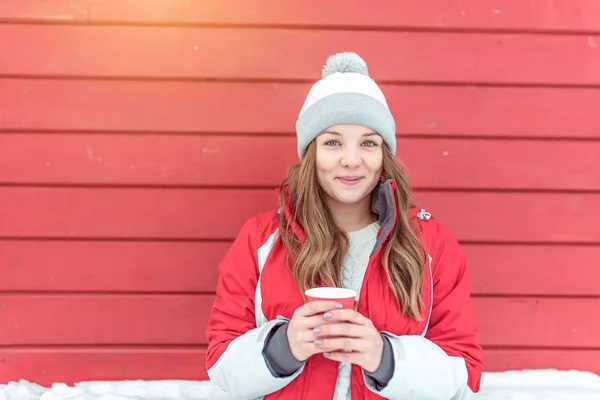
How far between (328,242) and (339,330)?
0.39 m

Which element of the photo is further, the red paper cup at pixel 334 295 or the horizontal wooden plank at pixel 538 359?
the horizontal wooden plank at pixel 538 359

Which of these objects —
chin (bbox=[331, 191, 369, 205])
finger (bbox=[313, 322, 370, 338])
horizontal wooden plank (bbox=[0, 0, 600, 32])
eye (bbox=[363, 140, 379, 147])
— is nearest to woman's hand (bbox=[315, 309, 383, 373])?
finger (bbox=[313, 322, 370, 338])

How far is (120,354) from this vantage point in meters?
2.39

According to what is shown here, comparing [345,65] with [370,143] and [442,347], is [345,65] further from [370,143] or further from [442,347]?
[442,347]

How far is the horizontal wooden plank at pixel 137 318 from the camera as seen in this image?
236 centimetres

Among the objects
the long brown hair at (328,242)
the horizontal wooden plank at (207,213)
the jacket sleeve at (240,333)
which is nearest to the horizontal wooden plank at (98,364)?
the horizontal wooden plank at (207,213)

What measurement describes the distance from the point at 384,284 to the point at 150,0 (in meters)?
1.60

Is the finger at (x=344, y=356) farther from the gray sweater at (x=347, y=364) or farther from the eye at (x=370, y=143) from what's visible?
the eye at (x=370, y=143)

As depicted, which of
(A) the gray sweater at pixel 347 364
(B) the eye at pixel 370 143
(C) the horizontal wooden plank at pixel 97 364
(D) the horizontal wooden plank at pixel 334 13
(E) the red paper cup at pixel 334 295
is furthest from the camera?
(C) the horizontal wooden plank at pixel 97 364

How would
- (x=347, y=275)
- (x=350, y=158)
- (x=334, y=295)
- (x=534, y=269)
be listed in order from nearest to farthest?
(x=334, y=295) < (x=350, y=158) < (x=347, y=275) < (x=534, y=269)

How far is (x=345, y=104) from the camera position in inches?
69.7

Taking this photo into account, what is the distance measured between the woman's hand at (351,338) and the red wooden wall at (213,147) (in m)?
0.97

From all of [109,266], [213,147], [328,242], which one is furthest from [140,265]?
[328,242]

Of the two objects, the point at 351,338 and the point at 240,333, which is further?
the point at 240,333
